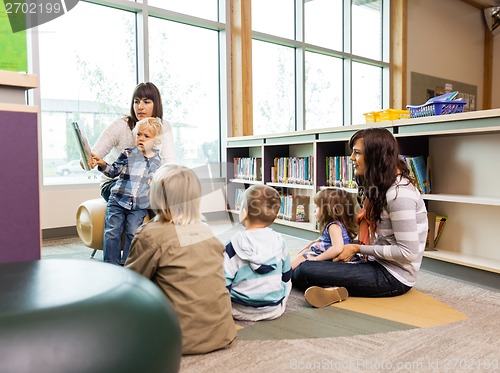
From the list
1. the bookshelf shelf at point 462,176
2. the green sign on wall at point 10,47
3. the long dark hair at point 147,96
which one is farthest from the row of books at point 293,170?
the green sign on wall at point 10,47

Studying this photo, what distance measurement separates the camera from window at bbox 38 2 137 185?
410 centimetres

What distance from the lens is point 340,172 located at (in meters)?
3.69

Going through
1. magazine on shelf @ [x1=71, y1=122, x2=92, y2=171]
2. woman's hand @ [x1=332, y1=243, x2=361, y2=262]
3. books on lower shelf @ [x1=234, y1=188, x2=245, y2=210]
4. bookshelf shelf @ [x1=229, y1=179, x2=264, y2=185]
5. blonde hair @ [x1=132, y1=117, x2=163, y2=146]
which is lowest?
woman's hand @ [x1=332, y1=243, x2=361, y2=262]

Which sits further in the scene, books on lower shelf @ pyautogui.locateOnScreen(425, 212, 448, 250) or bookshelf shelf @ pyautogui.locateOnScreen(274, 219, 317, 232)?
bookshelf shelf @ pyautogui.locateOnScreen(274, 219, 317, 232)

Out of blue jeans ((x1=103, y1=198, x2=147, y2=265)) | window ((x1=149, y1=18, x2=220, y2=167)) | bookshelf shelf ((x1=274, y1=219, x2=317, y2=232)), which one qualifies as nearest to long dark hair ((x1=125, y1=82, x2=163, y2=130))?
blue jeans ((x1=103, y1=198, x2=147, y2=265))

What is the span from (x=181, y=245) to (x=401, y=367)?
2.66 ft

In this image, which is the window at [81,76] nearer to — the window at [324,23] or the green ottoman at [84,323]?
the window at [324,23]

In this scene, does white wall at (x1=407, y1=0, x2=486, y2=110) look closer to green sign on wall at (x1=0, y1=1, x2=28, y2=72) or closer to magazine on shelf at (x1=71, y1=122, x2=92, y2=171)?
magazine on shelf at (x1=71, y1=122, x2=92, y2=171)

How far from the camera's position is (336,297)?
2.13 meters

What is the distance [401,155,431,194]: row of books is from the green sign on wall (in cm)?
217

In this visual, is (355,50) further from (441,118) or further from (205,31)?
(441,118)

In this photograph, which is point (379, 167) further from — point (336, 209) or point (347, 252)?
point (347, 252)

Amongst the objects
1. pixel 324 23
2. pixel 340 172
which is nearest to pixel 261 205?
pixel 340 172

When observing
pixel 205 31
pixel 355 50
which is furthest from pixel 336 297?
pixel 355 50
